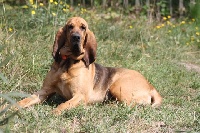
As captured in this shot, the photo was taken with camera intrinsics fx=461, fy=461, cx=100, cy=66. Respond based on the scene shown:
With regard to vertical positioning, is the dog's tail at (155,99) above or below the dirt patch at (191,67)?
above

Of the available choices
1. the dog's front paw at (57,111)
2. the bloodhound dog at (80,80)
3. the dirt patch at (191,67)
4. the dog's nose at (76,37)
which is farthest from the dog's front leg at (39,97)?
the dirt patch at (191,67)

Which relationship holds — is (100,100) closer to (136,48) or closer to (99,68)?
(99,68)

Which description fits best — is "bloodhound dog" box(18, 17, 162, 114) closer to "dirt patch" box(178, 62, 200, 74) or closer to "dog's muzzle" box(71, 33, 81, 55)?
"dog's muzzle" box(71, 33, 81, 55)

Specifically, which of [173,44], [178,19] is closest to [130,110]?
[173,44]

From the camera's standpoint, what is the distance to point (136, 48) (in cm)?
956

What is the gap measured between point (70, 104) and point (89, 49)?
3.03 feet

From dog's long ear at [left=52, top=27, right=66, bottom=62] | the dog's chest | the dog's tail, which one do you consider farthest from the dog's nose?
the dog's tail

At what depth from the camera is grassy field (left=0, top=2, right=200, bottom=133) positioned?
4789 mm

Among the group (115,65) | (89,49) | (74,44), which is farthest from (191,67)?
(74,44)

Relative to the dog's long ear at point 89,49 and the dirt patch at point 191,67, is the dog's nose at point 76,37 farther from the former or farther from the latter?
the dirt patch at point 191,67

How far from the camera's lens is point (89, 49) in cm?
625

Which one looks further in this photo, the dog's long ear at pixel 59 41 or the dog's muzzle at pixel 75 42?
the dog's long ear at pixel 59 41

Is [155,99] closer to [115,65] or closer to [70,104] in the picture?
[70,104]

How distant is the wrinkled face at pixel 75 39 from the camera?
5961mm
